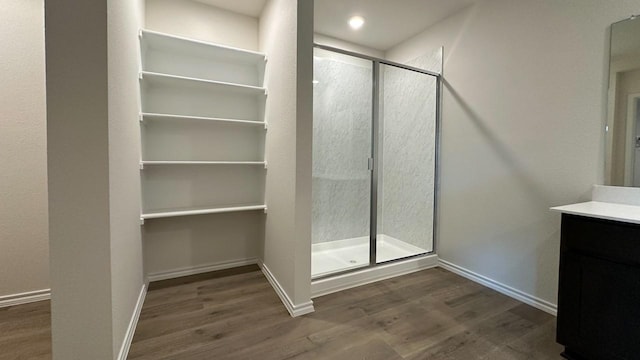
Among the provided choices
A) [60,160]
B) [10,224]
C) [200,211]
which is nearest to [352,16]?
[200,211]

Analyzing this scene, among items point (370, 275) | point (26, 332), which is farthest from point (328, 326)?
point (26, 332)

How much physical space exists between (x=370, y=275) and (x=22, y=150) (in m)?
2.95

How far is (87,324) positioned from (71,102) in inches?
39.5

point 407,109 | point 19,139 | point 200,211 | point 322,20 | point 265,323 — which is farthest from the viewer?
point 407,109

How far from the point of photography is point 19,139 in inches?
76.2

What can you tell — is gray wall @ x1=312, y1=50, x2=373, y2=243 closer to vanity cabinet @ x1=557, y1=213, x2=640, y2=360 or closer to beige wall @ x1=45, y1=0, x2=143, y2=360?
vanity cabinet @ x1=557, y1=213, x2=640, y2=360

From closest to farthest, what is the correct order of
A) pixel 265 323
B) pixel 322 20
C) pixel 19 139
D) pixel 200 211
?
pixel 265 323
pixel 19 139
pixel 200 211
pixel 322 20

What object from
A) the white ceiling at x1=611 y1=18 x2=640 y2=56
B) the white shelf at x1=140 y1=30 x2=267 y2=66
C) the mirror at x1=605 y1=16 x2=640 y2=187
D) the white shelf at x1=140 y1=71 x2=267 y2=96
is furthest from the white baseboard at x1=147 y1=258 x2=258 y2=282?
the white ceiling at x1=611 y1=18 x2=640 y2=56

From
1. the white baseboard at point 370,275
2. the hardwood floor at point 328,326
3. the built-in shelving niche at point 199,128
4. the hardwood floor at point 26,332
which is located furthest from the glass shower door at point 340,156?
the hardwood floor at point 26,332

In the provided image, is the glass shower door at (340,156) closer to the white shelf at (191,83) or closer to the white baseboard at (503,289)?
the white shelf at (191,83)

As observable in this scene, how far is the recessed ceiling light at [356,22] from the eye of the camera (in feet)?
9.21

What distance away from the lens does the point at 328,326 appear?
1.74 m

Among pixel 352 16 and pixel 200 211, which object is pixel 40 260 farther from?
pixel 352 16

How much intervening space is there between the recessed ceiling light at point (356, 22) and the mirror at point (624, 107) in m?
2.00
